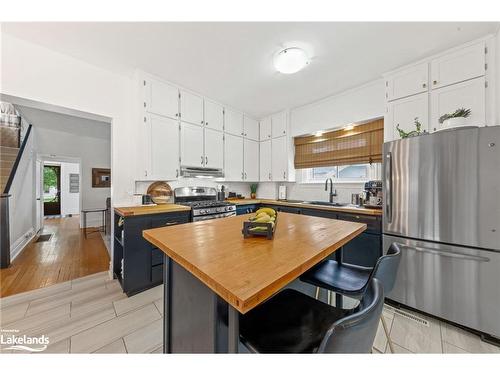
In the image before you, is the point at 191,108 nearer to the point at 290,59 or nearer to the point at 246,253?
the point at 290,59

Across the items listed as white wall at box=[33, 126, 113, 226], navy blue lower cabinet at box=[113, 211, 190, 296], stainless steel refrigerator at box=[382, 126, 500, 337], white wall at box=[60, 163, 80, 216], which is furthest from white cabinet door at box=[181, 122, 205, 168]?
white wall at box=[60, 163, 80, 216]

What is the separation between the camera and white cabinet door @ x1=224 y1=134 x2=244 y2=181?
3.54 metres

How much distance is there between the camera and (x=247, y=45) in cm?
196

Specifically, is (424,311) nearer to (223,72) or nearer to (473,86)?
(473,86)

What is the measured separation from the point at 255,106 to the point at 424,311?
345 centimetres

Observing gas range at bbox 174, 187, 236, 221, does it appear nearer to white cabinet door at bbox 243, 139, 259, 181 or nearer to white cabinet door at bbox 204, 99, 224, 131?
white cabinet door at bbox 243, 139, 259, 181

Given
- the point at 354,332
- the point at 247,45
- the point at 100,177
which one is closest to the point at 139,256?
the point at 354,332

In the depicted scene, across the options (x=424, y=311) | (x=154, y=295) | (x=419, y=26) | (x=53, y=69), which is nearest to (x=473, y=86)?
(x=419, y=26)

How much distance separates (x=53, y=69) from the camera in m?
2.15

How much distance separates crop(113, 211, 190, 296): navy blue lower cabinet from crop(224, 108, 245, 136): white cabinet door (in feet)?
6.20

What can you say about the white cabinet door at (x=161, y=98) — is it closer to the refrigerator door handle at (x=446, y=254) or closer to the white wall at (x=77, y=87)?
the white wall at (x=77, y=87)

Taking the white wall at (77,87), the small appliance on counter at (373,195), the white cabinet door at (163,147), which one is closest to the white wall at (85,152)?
the white wall at (77,87)

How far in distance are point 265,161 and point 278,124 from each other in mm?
749

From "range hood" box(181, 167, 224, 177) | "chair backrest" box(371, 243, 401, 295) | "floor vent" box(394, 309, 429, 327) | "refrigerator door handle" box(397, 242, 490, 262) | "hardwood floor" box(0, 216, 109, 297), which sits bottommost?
"floor vent" box(394, 309, 429, 327)
